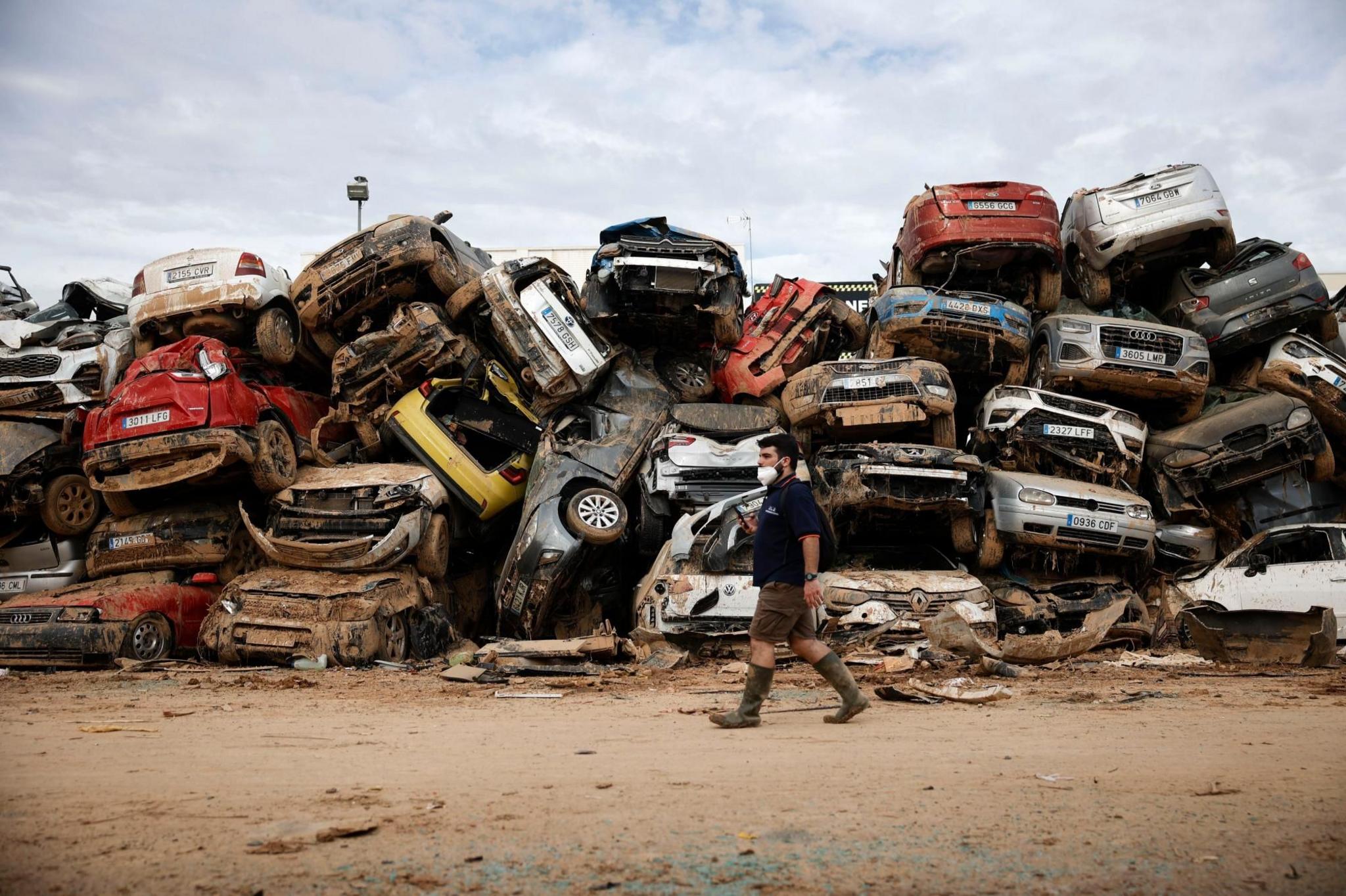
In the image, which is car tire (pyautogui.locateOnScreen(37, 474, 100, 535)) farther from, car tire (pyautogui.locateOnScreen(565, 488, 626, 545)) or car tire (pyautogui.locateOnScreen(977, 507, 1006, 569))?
car tire (pyautogui.locateOnScreen(977, 507, 1006, 569))

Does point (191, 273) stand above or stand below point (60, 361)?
above

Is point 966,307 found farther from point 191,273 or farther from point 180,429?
point 191,273

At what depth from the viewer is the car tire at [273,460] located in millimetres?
9586

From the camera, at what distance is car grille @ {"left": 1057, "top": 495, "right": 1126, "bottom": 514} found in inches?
367

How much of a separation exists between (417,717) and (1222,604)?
270 inches

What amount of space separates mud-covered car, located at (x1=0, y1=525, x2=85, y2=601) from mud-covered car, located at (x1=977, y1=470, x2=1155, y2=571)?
28.5ft

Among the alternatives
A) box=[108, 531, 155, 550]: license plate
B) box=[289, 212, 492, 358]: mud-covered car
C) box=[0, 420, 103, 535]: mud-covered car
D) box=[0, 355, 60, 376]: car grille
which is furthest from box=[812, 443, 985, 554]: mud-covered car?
box=[0, 355, 60, 376]: car grille

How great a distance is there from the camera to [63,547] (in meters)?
10.3

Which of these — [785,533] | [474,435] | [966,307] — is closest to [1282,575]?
[966,307]

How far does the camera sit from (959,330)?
10750mm

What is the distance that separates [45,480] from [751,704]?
8.28 meters

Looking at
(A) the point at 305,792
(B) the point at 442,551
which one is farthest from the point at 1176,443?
(A) the point at 305,792

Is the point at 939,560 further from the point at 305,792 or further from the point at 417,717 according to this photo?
the point at 305,792

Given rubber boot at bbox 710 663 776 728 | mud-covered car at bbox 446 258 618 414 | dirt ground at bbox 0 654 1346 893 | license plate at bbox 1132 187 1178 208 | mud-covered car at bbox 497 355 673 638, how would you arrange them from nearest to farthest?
dirt ground at bbox 0 654 1346 893, rubber boot at bbox 710 663 776 728, mud-covered car at bbox 497 355 673 638, mud-covered car at bbox 446 258 618 414, license plate at bbox 1132 187 1178 208
